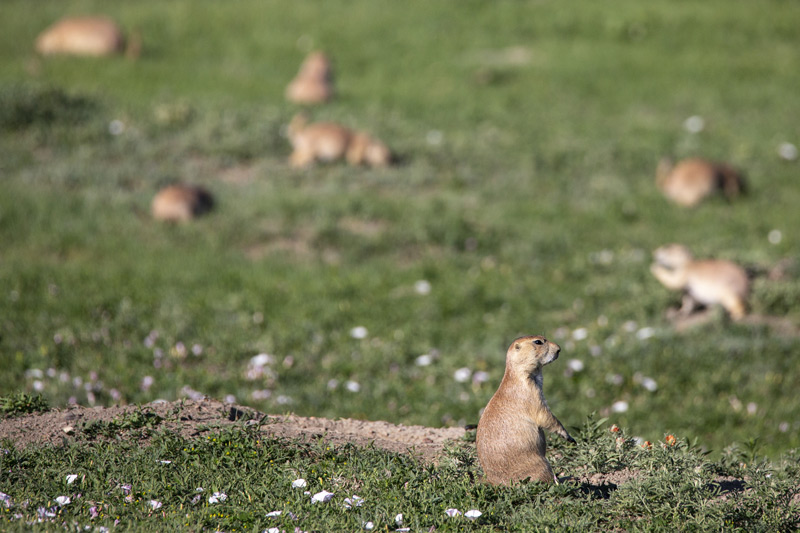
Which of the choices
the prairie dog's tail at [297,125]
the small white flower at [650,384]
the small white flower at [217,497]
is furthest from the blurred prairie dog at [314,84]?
the small white flower at [217,497]

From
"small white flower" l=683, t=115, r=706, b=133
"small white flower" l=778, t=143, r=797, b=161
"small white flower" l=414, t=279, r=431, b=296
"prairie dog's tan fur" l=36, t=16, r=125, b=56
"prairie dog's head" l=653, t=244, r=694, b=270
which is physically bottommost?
"small white flower" l=683, t=115, r=706, b=133

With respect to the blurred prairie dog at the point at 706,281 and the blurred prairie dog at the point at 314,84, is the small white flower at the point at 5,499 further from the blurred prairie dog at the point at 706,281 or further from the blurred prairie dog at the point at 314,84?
the blurred prairie dog at the point at 314,84

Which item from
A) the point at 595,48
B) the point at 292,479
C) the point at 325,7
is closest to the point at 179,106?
the point at 325,7

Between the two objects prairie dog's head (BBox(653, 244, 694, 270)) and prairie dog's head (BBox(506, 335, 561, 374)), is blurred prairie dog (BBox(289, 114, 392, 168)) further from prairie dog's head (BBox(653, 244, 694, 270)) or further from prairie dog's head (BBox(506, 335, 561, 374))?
prairie dog's head (BBox(506, 335, 561, 374))

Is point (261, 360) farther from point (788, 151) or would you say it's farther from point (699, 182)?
point (788, 151)

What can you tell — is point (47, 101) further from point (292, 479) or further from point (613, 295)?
point (292, 479)

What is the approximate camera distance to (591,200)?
11.4 metres

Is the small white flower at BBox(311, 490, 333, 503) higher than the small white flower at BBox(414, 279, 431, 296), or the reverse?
the small white flower at BBox(311, 490, 333, 503)

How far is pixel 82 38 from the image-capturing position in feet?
53.3

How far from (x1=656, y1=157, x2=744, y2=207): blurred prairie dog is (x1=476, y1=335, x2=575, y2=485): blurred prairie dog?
8061mm

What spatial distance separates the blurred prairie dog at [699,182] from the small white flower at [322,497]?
875 cm

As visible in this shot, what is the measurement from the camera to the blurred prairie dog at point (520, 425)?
3.87 metres

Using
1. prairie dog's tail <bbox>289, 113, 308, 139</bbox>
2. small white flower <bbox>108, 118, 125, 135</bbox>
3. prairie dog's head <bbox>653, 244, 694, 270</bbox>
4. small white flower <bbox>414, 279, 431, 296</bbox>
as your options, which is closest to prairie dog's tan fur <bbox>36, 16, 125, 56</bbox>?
small white flower <bbox>108, 118, 125, 135</bbox>

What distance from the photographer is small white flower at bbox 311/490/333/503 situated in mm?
3744
